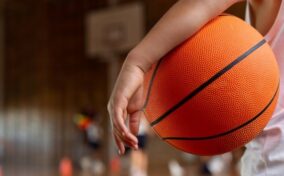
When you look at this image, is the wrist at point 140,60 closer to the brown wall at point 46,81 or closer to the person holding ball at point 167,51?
the person holding ball at point 167,51

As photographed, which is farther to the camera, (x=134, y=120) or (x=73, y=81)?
(x=73, y=81)

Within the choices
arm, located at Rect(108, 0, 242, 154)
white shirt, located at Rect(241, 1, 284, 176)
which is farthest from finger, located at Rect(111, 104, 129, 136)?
white shirt, located at Rect(241, 1, 284, 176)

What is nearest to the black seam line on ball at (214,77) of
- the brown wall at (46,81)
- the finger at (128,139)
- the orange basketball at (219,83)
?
the orange basketball at (219,83)

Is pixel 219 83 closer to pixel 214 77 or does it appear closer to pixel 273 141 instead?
pixel 214 77

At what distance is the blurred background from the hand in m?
6.02

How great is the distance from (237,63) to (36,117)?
27.9 feet

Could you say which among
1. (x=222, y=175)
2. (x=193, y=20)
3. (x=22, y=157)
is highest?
(x=193, y=20)

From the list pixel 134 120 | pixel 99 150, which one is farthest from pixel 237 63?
pixel 99 150

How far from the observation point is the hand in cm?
73

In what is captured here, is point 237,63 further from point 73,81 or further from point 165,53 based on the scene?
point 73,81

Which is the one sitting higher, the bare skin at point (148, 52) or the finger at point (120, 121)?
the bare skin at point (148, 52)

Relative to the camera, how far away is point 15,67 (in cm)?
945

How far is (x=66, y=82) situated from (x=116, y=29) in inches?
70.9

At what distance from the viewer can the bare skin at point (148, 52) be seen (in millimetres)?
735
